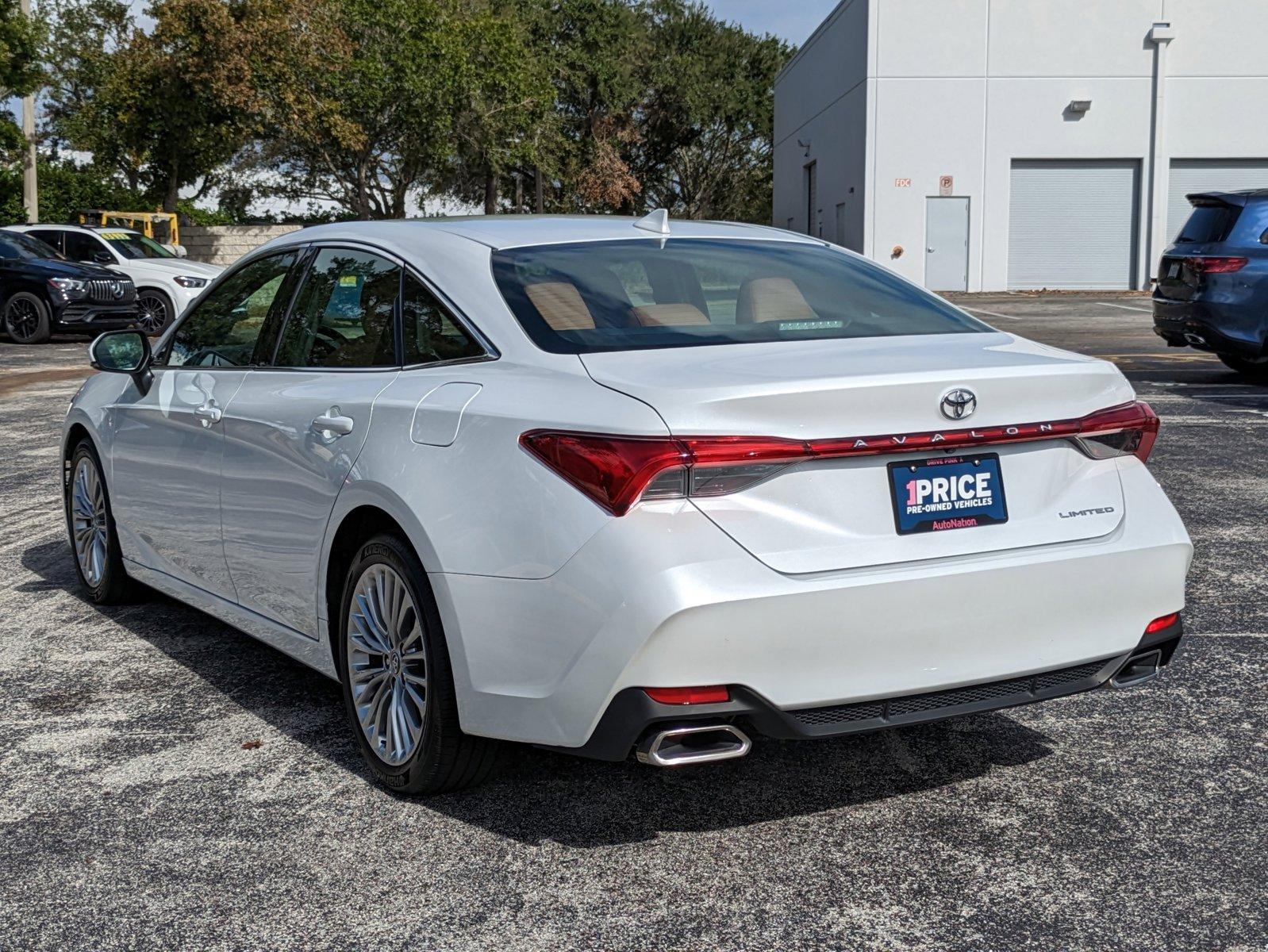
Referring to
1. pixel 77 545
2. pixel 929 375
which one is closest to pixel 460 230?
pixel 929 375

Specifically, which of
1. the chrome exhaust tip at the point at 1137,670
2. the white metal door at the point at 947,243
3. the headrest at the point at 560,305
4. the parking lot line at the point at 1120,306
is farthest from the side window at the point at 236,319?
the white metal door at the point at 947,243

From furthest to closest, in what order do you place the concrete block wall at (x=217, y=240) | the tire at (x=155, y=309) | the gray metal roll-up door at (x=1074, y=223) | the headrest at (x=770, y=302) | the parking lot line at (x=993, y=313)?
1. the concrete block wall at (x=217, y=240)
2. the gray metal roll-up door at (x=1074, y=223)
3. the parking lot line at (x=993, y=313)
4. the tire at (x=155, y=309)
5. the headrest at (x=770, y=302)

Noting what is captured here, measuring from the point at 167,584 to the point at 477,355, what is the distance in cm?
223

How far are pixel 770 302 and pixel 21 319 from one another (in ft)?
70.6

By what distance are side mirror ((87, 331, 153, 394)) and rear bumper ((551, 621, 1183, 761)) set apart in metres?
3.03

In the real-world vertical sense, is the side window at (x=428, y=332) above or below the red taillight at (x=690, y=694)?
above

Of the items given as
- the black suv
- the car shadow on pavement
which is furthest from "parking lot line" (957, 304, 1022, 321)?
Answer: the car shadow on pavement

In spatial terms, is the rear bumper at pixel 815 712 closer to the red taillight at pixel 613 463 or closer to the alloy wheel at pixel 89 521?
the red taillight at pixel 613 463

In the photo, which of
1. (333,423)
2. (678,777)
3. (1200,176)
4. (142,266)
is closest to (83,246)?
(142,266)

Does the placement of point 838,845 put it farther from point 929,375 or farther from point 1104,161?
point 1104,161

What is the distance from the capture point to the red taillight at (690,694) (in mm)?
3299

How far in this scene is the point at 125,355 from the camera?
230 inches

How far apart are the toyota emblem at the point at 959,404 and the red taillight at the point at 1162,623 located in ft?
2.66

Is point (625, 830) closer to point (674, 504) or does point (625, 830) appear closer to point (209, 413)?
point (674, 504)
